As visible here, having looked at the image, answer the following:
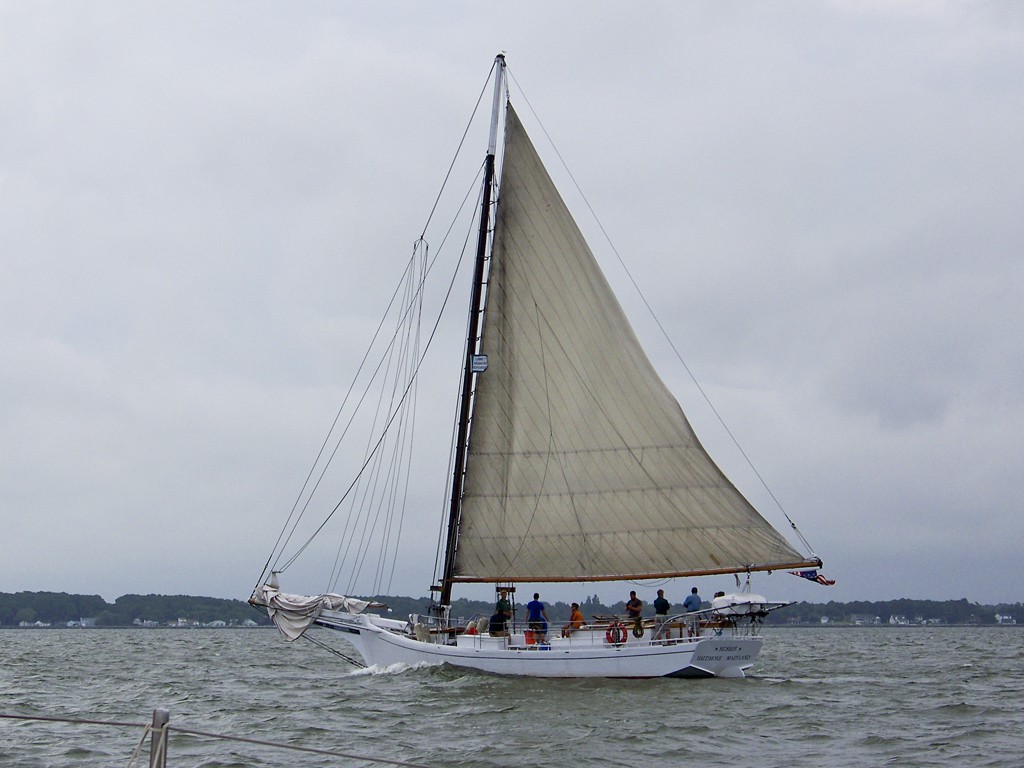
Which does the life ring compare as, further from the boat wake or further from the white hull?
the boat wake

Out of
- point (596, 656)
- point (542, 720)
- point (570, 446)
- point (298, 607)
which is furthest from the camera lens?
point (298, 607)

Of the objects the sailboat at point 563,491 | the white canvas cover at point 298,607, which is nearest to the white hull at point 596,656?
the sailboat at point 563,491

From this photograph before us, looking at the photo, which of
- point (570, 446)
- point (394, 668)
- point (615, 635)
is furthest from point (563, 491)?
point (394, 668)

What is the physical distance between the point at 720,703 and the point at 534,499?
24.1 feet

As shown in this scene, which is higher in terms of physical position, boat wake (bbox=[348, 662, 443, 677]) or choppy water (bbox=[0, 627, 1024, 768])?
boat wake (bbox=[348, 662, 443, 677])

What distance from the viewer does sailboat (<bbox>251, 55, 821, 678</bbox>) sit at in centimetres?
2819

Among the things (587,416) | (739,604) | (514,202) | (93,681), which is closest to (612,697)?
(739,604)

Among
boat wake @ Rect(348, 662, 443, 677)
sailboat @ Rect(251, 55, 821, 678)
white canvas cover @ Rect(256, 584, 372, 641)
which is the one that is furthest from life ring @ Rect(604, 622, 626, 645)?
white canvas cover @ Rect(256, 584, 372, 641)

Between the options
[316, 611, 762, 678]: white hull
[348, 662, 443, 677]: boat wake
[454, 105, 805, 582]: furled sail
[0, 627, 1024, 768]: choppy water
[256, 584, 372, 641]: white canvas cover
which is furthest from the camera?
[256, 584, 372, 641]: white canvas cover

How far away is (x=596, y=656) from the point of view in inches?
1079

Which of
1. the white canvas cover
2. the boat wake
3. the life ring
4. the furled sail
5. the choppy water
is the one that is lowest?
the choppy water

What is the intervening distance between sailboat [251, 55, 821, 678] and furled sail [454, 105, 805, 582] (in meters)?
0.04

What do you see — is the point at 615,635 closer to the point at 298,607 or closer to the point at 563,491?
the point at 563,491

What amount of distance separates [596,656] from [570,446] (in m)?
5.31
